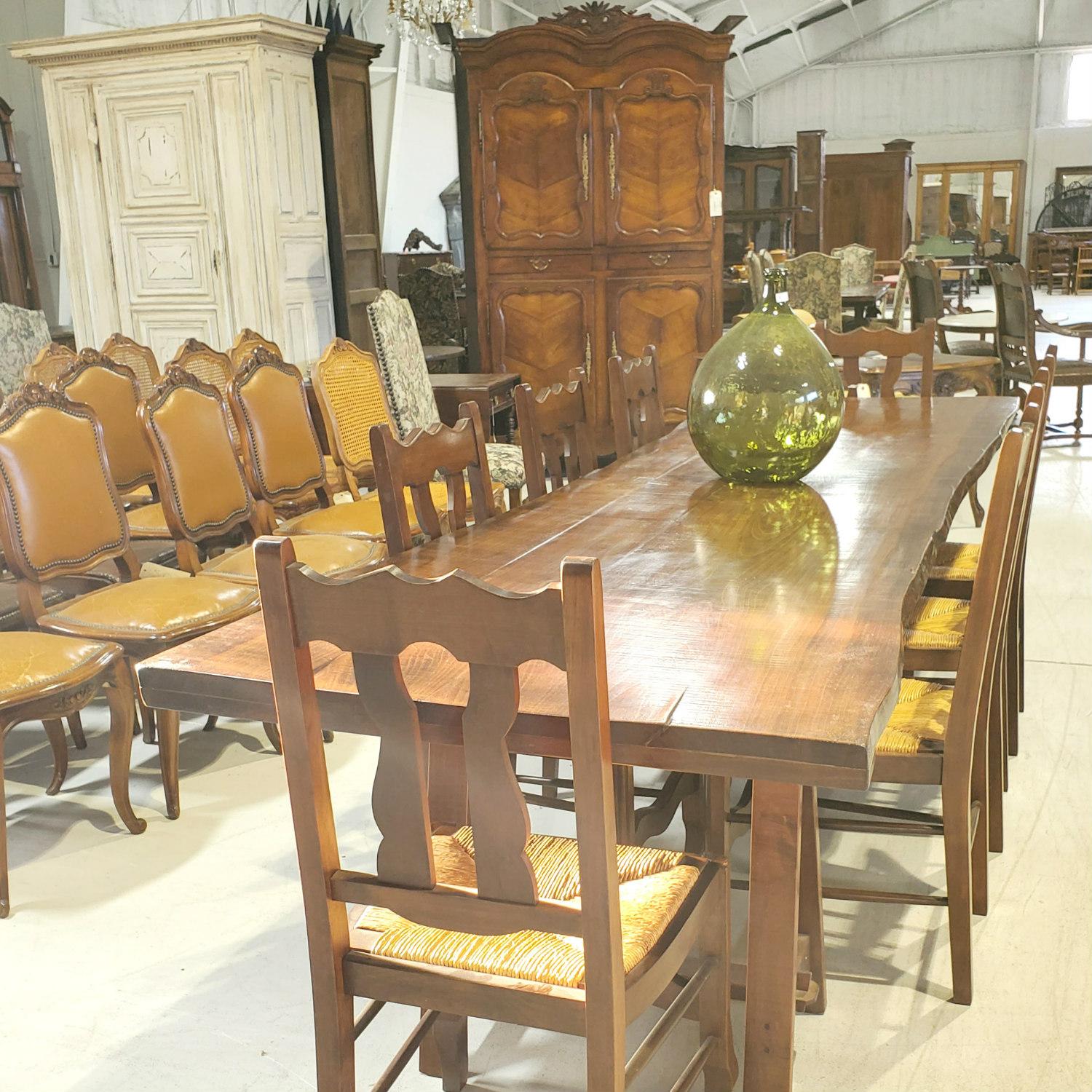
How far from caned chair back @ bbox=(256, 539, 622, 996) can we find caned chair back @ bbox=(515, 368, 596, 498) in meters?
1.48

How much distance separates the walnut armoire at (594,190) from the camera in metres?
5.85

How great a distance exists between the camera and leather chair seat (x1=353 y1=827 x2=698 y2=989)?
140cm

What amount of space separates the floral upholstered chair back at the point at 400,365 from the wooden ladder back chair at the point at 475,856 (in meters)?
2.95

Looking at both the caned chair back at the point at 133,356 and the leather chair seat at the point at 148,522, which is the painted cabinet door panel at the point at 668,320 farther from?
the leather chair seat at the point at 148,522

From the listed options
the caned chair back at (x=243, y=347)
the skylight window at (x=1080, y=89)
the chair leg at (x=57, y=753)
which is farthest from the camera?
the skylight window at (x=1080, y=89)

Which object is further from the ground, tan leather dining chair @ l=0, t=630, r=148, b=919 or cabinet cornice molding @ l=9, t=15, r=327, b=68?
cabinet cornice molding @ l=9, t=15, r=327, b=68

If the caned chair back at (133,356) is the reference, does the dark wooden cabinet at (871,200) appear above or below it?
above

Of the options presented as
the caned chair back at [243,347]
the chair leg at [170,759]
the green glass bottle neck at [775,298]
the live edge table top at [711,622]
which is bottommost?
the chair leg at [170,759]

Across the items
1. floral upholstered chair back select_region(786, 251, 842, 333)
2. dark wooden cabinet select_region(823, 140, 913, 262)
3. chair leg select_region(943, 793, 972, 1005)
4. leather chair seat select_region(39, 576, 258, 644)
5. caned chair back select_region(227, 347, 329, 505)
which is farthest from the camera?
dark wooden cabinet select_region(823, 140, 913, 262)

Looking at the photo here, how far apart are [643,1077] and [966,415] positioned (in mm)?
2337

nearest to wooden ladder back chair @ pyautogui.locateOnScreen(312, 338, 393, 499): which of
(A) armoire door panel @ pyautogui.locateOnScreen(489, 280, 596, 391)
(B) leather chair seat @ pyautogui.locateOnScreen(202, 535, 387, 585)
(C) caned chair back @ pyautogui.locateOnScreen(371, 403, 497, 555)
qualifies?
(B) leather chair seat @ pyautogui.locateOnScreen(202, 535, 387, 585)

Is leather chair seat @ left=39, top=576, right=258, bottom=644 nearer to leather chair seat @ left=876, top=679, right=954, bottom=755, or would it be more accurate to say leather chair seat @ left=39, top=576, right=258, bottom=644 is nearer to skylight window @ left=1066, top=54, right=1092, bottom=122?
leather chair seat @ left=876, top=679, right=954, bottom=755

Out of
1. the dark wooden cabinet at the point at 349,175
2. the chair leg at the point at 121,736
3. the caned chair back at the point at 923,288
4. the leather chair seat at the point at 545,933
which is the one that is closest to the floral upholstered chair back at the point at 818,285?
the caned chair back at the point at 923,288

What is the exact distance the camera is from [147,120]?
657 centimetres
